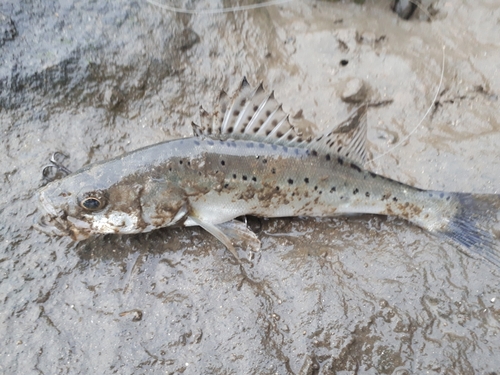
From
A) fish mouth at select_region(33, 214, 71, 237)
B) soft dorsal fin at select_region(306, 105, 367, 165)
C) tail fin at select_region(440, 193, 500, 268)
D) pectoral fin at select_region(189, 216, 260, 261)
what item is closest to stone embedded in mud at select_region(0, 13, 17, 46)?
fish mouth at select_region(33, 214, 71, 237)

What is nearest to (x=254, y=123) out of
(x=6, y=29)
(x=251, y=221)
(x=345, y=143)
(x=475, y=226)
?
(x=345, y=143)

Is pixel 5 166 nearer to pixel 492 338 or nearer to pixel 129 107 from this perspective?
pixel 129 107

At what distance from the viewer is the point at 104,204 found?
145 inches

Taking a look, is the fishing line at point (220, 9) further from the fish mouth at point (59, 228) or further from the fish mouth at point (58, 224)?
the fish mouth at point (59, 228)

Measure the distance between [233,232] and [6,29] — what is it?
3.74 meters

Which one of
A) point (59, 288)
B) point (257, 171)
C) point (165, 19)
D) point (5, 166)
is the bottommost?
point (59, 288)

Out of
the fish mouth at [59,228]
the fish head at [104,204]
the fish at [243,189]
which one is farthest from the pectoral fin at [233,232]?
the fish mouth at [59,228]

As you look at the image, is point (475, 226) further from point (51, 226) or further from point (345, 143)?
point (51, 226)

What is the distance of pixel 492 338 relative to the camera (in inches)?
142

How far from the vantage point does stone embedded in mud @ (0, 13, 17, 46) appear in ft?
15.8

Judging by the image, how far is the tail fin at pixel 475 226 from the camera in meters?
4.00

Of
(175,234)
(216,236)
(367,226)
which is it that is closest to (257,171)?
(216,236)

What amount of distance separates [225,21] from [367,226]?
3248 mm

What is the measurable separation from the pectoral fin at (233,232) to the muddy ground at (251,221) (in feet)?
0.58
